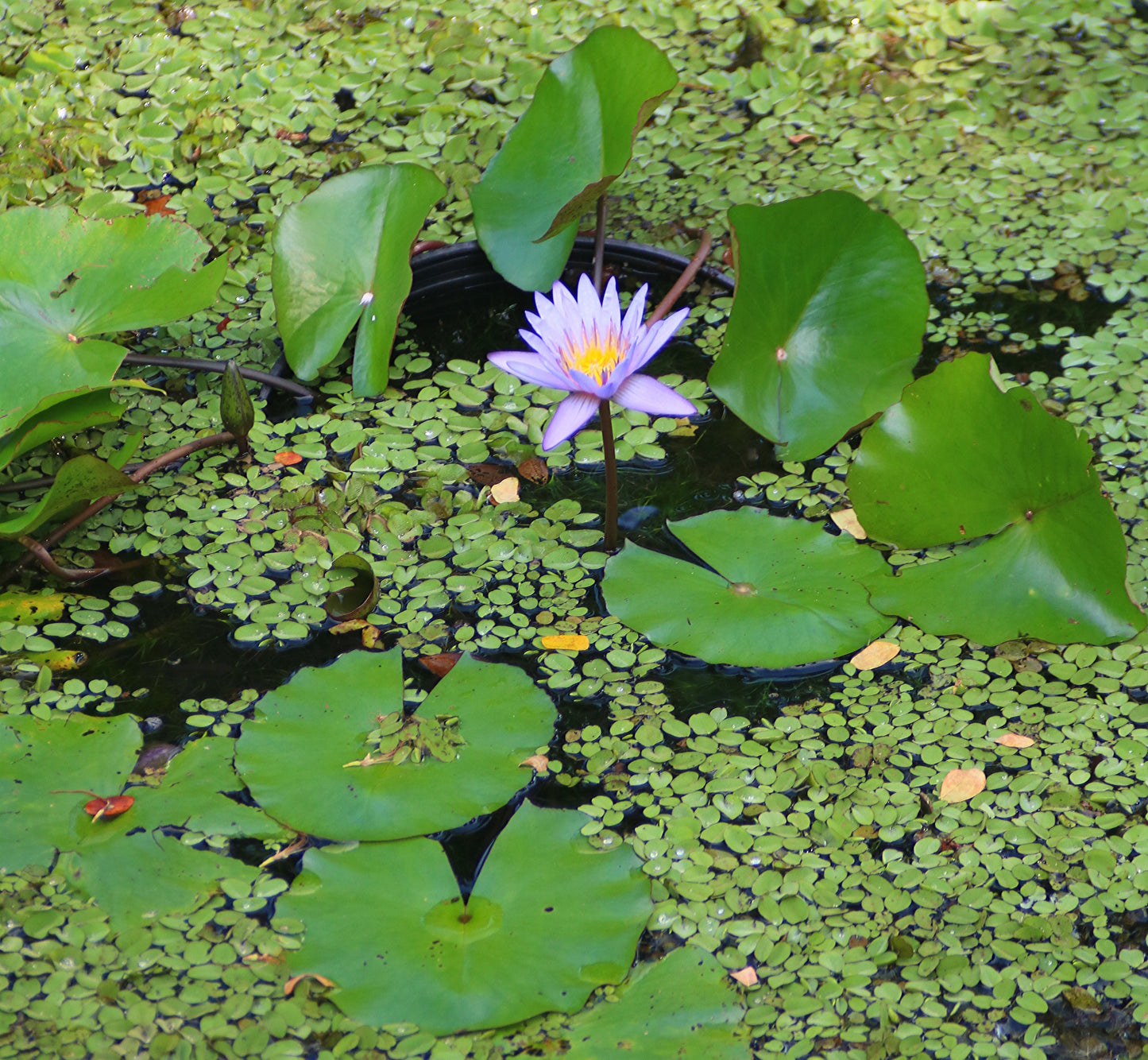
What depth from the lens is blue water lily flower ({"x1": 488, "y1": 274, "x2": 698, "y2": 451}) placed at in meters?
1.65

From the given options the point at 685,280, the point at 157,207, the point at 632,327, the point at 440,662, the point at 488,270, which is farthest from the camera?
the point at 157,207

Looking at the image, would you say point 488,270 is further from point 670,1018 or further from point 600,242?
point 670,1018

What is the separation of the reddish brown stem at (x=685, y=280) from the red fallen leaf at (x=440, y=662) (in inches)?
31.0

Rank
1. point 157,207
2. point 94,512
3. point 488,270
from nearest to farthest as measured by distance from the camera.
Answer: point 94,512 → point 488,270 → point 157,207

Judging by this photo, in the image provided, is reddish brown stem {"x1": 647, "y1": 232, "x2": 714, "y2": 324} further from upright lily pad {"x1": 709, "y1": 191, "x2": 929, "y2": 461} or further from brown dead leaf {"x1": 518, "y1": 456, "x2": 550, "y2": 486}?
brown dead leaf {"x1": 518, "y1": 456, "x2": 550, "y2": 486}

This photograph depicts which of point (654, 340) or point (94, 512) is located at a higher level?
point (654, 340)

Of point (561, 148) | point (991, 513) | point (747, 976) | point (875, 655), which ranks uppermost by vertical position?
point (561, 148)

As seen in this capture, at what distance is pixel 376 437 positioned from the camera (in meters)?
2.23

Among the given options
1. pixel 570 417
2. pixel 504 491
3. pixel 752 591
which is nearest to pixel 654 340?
pixel 570 417

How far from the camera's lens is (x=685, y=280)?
2283 mm

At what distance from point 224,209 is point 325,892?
74.9 inches

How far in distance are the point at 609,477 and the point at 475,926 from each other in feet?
2.53

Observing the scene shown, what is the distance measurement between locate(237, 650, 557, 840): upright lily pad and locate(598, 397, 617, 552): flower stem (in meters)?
0.34

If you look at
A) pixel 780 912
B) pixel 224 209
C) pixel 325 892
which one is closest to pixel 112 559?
pixel 325 892
